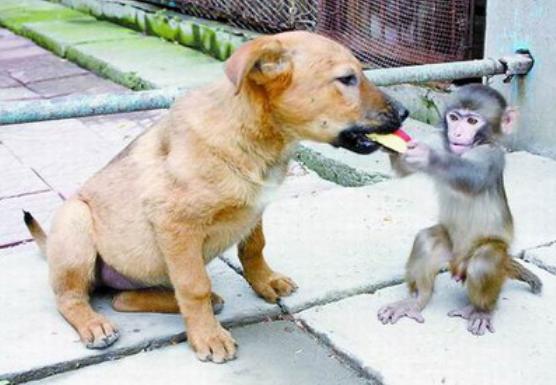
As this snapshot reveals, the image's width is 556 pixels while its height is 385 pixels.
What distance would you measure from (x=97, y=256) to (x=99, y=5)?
7.54 m

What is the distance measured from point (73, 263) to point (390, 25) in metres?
3.67

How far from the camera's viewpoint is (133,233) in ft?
11.2

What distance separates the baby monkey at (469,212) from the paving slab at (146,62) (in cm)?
389

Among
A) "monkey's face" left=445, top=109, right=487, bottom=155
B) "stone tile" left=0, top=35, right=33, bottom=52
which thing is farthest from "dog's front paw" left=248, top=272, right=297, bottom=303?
"stone tile" left=0, top=35, right=33, bottom=52

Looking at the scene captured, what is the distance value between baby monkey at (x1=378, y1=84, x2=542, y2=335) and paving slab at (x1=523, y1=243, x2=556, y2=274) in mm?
343

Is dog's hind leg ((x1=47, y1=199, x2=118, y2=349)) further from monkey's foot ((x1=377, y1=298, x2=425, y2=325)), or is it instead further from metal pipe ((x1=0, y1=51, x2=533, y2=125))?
monkey's foot ((x1=377, y1=298, x2=425, y2=325))

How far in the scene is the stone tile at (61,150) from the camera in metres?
5.59

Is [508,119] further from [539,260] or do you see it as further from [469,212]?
[539,260]

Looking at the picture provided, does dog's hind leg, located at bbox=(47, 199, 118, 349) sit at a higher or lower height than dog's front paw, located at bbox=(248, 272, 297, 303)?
higher

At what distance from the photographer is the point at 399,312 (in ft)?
→ 11.4

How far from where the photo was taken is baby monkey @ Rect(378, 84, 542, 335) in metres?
3.27

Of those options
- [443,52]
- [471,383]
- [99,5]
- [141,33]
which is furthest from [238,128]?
[99,5]

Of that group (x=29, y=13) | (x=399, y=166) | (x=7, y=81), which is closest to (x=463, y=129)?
(x=399, y=166)

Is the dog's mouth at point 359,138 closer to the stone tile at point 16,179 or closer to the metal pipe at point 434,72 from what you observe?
the metal pipe at point 434,72
